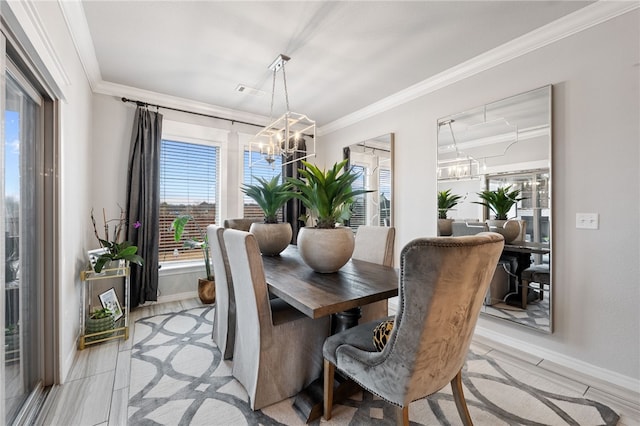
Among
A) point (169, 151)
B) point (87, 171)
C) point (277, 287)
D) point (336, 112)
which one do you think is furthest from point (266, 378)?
point (336, 112)

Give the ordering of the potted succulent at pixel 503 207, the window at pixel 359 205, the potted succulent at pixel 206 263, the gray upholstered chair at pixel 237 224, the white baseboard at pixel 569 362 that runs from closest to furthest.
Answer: the white baseboard at pixel 569 362 → the potted succulent at pixel 503 207 → the gray upholstered chair at pixel 237 224 → the potted succulent at pixel 206 263 → the window at pixel 359 205

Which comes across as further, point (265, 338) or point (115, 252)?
point (115, 252)

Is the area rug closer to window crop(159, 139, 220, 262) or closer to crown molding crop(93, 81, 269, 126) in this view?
window crop(159, 139, 220, 262)

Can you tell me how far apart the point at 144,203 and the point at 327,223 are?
2539mm

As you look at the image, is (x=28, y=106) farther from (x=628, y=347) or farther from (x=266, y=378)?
(x=628, y=347)

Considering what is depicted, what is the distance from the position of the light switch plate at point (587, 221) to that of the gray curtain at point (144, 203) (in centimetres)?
406

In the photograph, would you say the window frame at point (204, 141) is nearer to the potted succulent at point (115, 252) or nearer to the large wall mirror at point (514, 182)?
the potted succulent at point (115, 252)

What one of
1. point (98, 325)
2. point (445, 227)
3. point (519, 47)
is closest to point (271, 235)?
point (98, 325)

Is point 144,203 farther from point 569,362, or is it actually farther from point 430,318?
point 569,362

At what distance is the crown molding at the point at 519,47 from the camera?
1.93 meters

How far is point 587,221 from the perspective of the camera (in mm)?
2041

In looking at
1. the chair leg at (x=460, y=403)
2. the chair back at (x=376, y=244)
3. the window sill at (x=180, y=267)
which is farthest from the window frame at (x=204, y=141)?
the chair leg at (x=460, y=403)

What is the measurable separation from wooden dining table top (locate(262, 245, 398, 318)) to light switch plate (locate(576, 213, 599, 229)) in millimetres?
1448

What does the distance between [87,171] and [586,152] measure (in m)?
4.39
